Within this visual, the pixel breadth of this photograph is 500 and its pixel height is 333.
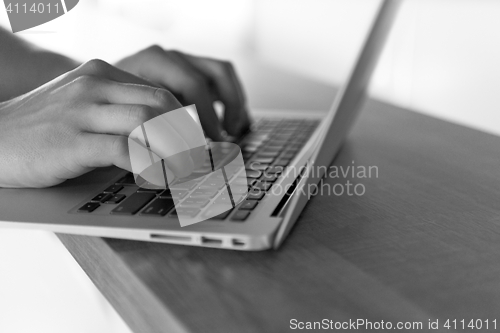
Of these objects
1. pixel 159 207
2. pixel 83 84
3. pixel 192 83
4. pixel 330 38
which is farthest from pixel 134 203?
pixel 330 38

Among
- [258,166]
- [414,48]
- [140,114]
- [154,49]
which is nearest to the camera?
[140,114]

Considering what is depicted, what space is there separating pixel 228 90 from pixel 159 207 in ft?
1.16

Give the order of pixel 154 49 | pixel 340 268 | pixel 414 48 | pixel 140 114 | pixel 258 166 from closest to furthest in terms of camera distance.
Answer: pixel 340 268 < pixel 140 114 < pixel 258 166 < pixel 154 49 < pixel 414 48

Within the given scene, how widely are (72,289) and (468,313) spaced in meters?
0.31

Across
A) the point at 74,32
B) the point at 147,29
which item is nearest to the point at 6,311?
the point at 74,32

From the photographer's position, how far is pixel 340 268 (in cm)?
29

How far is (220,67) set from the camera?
68 centimetres

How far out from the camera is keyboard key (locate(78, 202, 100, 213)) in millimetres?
367

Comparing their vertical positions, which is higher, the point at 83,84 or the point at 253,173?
the point at 83,84

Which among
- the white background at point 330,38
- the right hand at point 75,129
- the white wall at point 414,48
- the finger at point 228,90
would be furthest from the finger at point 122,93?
the white wall at point 414,48

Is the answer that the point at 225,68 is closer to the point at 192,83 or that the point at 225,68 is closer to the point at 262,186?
the point at 192,83

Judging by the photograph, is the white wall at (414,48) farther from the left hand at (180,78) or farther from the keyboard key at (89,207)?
the keyboard key at (89,207)

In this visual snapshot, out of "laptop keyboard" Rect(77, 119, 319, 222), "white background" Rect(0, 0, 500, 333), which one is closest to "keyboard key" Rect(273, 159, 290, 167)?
"laptop keyboard" Rect(77, 119, 319, 222)

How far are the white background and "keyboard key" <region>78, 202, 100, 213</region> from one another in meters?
0.54
